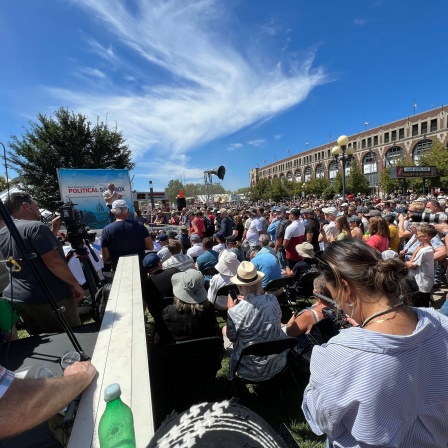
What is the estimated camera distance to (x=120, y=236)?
428 cm

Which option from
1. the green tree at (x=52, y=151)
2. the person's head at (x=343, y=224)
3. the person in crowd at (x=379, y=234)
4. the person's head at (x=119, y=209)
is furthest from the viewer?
the green tree at (x=52, y=151)

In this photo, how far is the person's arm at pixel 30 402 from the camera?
0.89 meters

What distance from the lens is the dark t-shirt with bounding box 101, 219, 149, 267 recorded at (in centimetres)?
424

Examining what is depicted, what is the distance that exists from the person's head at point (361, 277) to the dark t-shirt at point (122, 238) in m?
3.56

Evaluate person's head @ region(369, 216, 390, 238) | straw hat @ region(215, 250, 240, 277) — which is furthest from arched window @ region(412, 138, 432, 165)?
straw hat @ region(215, 250, 240, 277)

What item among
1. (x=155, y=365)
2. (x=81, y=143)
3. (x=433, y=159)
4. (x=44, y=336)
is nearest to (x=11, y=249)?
(x=44, y=336)

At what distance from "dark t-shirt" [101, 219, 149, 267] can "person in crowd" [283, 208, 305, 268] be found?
3479mm

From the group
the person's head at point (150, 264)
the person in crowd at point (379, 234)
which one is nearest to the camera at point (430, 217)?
the person in crowd at point (379, 234)

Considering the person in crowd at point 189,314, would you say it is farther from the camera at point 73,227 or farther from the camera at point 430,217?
the camera at point 430,217

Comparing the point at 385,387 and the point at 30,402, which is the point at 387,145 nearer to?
the point at 385,387

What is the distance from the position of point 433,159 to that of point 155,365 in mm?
44096

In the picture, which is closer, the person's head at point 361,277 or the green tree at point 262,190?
the person's head at point 361,277

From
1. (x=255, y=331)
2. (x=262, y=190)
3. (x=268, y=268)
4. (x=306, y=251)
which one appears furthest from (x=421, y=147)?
(x=255, y=331)

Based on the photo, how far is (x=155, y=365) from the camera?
2980 millimetres
